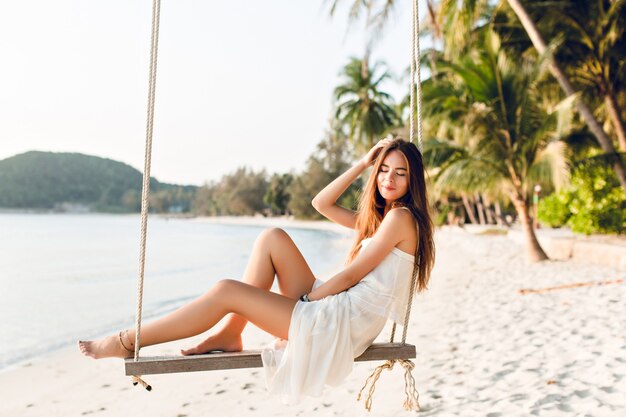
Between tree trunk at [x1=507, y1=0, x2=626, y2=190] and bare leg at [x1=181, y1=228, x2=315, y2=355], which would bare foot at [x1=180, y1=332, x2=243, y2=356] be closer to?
bare leg at [x1=181, y1=228, x2=315, y2=355]

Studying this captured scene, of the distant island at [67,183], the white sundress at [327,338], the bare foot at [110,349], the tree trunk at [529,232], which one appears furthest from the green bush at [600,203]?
the distant island at [67,183]

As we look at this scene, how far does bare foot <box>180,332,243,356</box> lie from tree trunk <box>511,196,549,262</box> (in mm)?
7797

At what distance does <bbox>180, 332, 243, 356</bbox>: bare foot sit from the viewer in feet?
6.74

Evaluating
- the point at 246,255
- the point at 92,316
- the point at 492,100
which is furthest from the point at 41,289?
the point at 492,100

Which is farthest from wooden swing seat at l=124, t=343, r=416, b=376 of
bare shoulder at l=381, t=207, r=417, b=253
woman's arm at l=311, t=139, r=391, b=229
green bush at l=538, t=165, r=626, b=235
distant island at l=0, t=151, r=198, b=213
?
distant island at l=0, t=151, r=198, b=213

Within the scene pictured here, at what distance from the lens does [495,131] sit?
8930 mm

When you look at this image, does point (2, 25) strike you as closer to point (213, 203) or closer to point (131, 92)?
point (131, 92)

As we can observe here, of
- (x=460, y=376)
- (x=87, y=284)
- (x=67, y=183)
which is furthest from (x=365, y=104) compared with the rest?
(x=67, y=183)

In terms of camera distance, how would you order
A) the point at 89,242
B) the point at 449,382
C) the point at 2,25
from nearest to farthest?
the point at 449,382, the point at 89,242, the point at 2,25

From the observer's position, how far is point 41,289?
501 inches

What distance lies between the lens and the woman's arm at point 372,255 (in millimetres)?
2070

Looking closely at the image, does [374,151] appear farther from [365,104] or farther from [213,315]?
[365,104]

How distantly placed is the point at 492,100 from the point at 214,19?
6638 millimetres

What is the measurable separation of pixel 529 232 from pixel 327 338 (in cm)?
797
